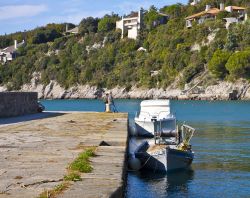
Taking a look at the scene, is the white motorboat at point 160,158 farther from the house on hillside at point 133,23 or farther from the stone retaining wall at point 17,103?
the house on hillside at point 133,23

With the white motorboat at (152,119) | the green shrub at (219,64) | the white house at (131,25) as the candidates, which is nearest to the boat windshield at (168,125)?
the white motorboat at (152,119)

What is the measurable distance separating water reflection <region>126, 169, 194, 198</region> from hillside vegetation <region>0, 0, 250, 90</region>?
363 ft

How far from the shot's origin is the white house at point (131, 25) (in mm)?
184000

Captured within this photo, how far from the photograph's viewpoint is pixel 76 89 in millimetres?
176250

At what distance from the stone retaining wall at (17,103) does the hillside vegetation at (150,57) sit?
94824 millimetres

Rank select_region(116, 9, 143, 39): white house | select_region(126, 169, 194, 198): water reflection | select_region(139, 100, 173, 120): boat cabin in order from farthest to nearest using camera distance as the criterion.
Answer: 1. select_region(116, 9, 143, 39): white house
2. select_region(139, 100, 173, 120): boat cabin
3. select_region(126, 169, 194, 198): water reflection

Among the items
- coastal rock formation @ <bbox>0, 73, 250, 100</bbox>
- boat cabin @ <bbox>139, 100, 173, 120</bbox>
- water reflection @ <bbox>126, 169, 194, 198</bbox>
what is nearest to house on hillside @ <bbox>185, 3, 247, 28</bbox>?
coastal rock formation @ <bbox>0, 73, 250, 100</bbox>

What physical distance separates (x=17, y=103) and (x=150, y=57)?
412 ft

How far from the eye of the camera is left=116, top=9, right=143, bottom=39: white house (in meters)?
184

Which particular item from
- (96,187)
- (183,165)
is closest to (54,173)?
(96,187)

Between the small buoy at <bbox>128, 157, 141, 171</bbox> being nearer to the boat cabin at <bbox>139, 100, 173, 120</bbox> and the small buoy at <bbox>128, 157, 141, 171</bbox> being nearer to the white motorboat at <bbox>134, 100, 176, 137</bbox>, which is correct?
the white motorboat at <bbox>134, 100, 176, 137</bbox>

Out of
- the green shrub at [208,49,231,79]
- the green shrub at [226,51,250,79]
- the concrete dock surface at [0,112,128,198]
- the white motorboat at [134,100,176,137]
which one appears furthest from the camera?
the green shrub at [208,49,231,79]

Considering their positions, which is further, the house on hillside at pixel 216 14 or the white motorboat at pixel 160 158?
the house on hillside at pixel 216 14

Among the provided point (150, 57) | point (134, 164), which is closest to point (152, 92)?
point (150, 57)
